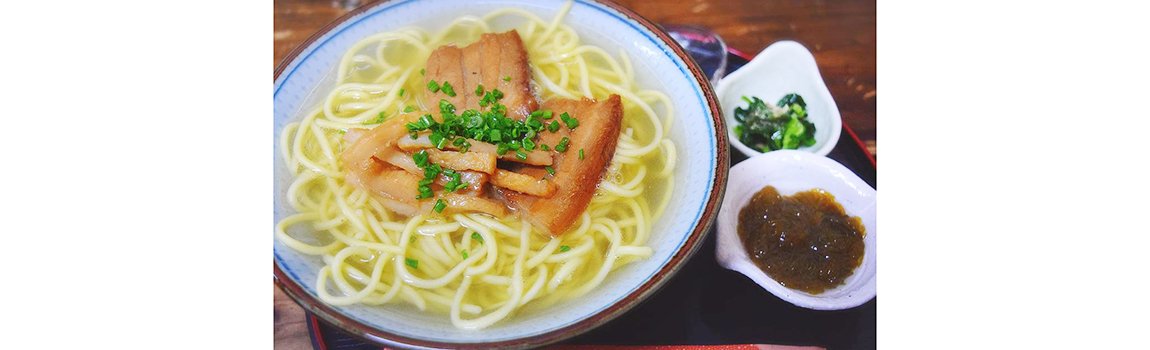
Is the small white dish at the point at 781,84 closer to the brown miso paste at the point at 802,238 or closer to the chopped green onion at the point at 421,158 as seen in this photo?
the brown miso paste at the point at 802,238

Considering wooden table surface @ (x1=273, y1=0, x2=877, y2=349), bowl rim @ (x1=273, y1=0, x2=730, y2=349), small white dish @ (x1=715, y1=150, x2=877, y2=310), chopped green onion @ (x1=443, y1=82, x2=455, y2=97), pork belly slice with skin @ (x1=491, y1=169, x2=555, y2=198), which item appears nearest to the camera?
bowl rim @ (x1=273, y1=0, x2=730, y2=349)

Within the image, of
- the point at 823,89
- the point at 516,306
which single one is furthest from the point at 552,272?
the point at 823,89

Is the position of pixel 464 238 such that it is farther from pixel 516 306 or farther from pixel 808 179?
pixel 808 179

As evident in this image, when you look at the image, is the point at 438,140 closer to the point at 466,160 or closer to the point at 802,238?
the point at 466,160

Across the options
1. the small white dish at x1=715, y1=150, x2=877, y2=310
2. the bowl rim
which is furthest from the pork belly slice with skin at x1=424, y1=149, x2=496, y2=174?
the small white dish at x1=715, y1=150, x2=877, y2=310

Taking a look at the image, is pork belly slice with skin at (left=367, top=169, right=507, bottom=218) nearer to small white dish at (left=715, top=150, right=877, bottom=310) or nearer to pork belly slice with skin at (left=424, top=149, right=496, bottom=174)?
pork belly slice with skin at (left=424, top=149, right=496, bottom=174)

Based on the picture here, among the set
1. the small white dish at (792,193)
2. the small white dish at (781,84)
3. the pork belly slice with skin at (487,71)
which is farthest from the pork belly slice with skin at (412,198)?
the small white dish at (781,84)
